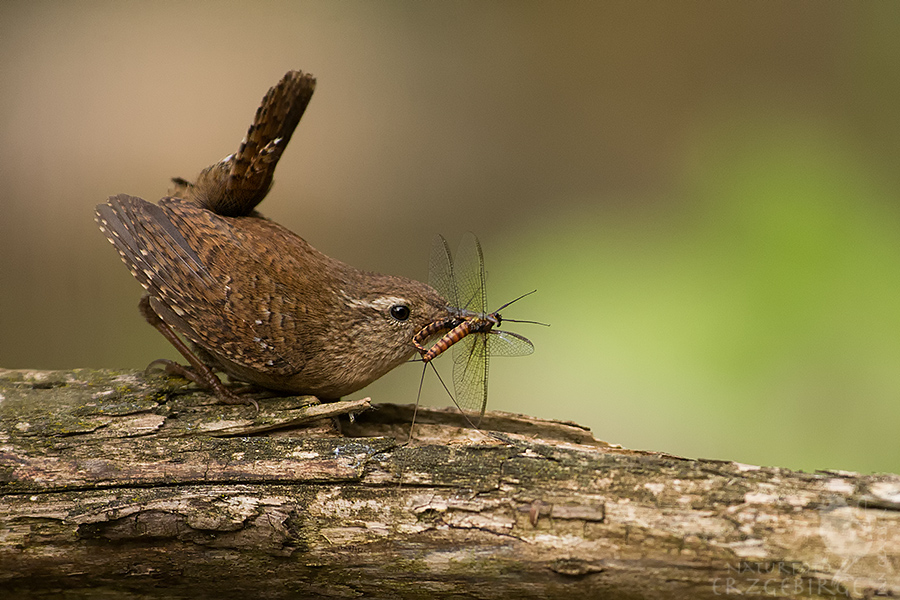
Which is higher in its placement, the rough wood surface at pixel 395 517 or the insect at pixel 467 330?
the insect at pixel 467 330

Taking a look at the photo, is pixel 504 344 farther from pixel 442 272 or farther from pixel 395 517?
pixel 395 517

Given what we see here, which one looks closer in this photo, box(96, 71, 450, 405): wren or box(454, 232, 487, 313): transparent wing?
box(96, 71, 450, 405): wren

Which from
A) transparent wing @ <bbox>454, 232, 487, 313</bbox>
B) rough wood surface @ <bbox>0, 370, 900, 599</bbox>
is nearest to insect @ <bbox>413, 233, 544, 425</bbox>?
transparent wing @ <bbox>454, 232, 487, 313</bbox>

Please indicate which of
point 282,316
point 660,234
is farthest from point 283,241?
point 660,234

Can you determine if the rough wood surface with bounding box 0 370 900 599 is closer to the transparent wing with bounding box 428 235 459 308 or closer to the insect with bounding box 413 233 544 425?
the insect with bounding box 413 233 544 425

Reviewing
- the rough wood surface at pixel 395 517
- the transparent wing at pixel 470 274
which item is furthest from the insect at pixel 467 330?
the rough wood surface at pixel 395 517

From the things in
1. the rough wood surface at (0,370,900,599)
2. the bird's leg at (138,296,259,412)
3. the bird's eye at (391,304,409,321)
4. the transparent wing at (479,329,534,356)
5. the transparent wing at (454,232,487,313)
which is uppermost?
the transparent wing at (454,232,487,313)

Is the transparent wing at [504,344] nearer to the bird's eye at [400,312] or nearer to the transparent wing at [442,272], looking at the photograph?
the transparent wing at [442,272]

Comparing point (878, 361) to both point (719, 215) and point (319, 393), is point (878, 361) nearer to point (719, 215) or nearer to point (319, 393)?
point (719, 215)
